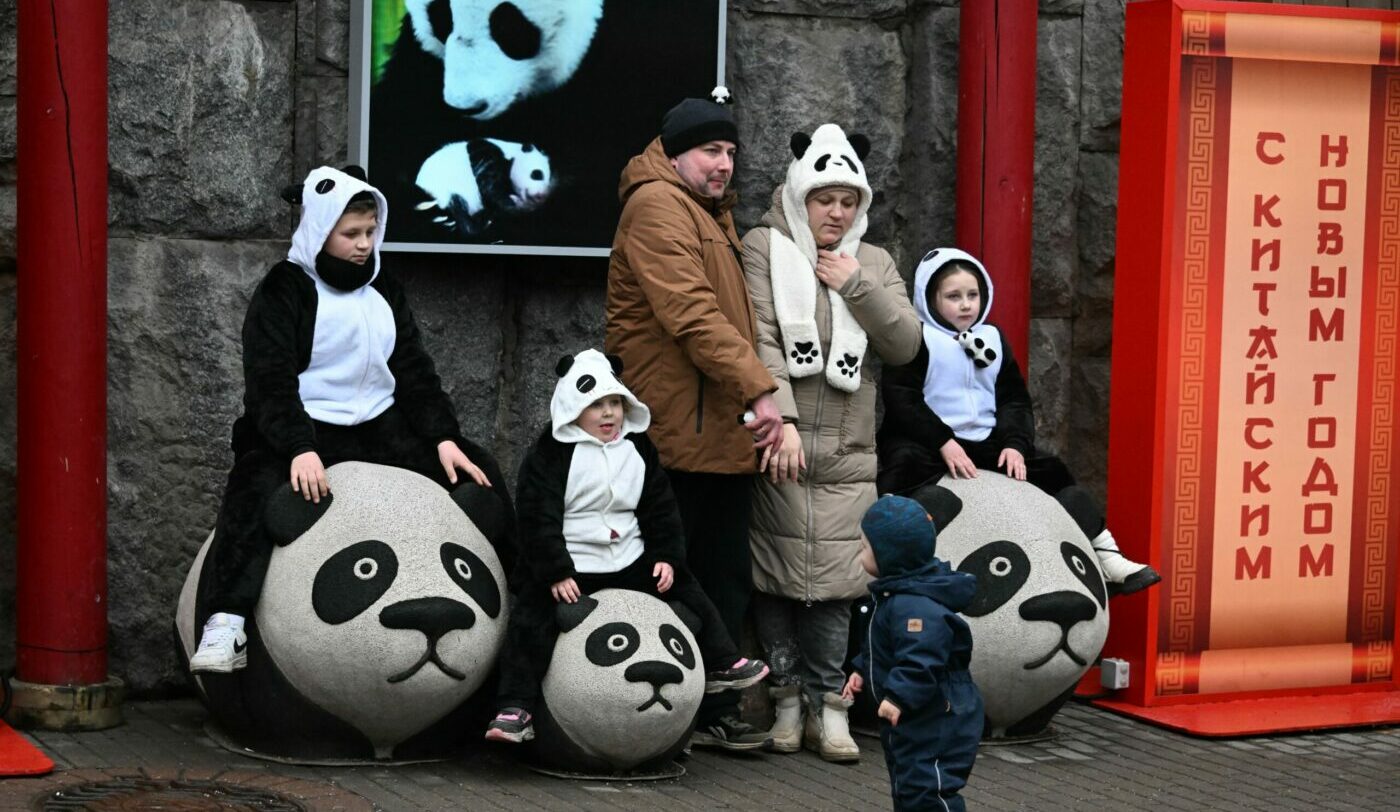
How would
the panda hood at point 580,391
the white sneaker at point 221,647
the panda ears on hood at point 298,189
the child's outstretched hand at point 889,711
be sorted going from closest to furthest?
the child's outstretched hand at point 889,711 < the white sneaker at point 221,647 < the panda hood at point 580,391 < the panda ears on hood at point 298,189

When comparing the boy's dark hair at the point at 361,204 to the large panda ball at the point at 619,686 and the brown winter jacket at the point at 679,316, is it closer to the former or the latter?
the brown winter jacket at the point at 679,316

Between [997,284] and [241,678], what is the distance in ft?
10.9

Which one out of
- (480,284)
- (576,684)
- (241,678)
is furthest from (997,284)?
(241,678)

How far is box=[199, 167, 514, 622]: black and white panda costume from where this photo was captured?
22.2 ft

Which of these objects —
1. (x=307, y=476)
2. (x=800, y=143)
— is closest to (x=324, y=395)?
(x=307, y=476)

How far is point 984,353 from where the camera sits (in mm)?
7910

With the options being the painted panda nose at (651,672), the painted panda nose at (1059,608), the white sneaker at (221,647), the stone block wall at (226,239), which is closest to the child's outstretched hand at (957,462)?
the painted panda nose at (1059,608)

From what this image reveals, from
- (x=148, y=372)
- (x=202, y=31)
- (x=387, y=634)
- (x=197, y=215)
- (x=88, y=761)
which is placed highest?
(x=202, y=31)

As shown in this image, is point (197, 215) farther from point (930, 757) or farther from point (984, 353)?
point (930, 757)

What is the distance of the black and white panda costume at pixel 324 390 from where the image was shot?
6.77 m

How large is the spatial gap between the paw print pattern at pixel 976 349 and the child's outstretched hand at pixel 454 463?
180 centimetres

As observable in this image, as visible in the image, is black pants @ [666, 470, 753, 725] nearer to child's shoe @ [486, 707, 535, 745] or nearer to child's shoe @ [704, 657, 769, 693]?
child's shoe @ [704, 657, 769, 693]

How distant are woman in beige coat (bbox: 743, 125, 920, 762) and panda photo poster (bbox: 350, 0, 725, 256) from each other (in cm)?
91

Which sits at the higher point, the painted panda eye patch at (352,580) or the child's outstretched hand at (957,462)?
the child's outstretched hand at (957,462)
